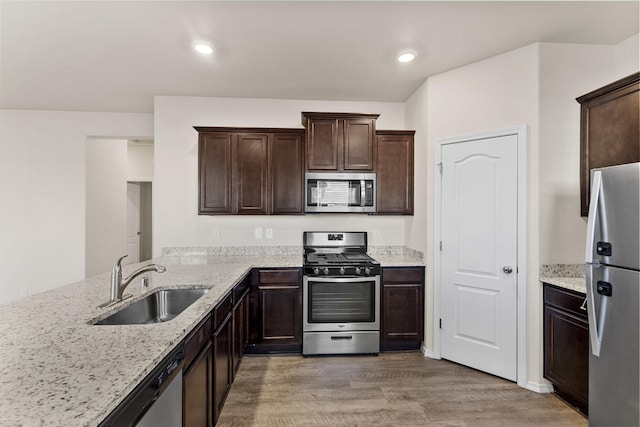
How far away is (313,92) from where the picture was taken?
11.8 ft

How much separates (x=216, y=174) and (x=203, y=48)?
1.29m

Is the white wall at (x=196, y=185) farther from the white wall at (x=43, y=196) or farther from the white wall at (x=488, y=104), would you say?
the white wall at (x=43, y=196)

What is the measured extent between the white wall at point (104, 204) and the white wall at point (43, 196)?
0.57 ft

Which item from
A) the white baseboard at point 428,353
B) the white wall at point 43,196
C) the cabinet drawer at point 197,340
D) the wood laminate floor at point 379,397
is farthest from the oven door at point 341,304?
the white wall at point 43,196

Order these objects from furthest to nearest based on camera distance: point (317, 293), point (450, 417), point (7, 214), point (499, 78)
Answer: point (7, 214) < point (317, 293) < point (499, 78) < point (450, 417)

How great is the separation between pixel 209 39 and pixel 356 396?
313 cm

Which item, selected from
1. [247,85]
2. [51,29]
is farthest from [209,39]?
[51,29]

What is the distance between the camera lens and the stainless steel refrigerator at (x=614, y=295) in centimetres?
166

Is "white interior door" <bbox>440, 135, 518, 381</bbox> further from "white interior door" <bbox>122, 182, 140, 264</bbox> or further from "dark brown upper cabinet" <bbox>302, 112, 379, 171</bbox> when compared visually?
"white interior door" <bbox>122, 182, 140, 264</bbox>

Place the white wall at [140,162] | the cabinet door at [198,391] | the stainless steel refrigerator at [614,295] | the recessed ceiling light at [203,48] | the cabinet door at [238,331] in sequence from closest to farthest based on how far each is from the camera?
the cabinet door at [198,391] < the stainless steel refrigerator at [614,295] < the cabinet door at [238,331] < the recessed ceiling light at [203,48] < the white wall at [140,162]

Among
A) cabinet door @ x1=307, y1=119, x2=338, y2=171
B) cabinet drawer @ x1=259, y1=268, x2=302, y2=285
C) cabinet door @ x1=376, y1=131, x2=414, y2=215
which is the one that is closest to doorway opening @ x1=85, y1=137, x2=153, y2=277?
cabinet drawer @ x1=259, y1=268, x2=302, y2=285

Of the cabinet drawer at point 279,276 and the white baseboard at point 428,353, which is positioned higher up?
the cabinet drawer at point 279,276

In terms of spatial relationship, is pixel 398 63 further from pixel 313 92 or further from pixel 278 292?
pixel 278 292

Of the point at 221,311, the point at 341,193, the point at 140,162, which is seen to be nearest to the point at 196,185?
the point at 341,193
